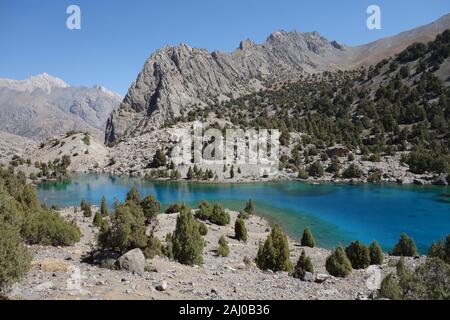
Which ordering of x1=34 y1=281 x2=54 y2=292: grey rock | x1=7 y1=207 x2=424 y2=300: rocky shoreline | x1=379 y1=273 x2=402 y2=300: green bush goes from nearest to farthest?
x1=34 y1=281 x2=54 y2=292: grey rock → x1=7 y1=207 x2=424 y2=300: rocky shoreline → x1=379 y1=273 x2=402 y2=300: green bush

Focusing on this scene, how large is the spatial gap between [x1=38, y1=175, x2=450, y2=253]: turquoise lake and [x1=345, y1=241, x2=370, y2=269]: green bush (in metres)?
10.9

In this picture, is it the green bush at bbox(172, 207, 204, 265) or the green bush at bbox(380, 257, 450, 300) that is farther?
the green bush at bbox(172, 207, 204, 265)

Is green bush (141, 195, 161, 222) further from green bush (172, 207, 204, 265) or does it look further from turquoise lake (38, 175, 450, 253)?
turquoise lake (38, 175, 450, 253)

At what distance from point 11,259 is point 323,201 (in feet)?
205

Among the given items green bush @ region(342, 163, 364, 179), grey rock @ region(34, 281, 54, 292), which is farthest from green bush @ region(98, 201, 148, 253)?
green bush @ region(342, 163, 364, 179)

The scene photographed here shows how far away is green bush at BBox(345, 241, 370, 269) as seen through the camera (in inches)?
1163

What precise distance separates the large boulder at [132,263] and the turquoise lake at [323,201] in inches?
1075

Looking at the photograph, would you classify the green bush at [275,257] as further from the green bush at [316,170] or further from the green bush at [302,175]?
the green bush at [316,170]

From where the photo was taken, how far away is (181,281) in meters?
18.5

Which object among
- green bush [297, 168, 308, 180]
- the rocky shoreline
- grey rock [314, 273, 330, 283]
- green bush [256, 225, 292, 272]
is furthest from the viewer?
green bush [297, 168, 308, 180]

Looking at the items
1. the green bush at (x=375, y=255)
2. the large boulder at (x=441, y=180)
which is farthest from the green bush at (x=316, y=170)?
the green bush at (x=375, y=255)

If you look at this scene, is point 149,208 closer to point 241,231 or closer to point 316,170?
point 241,231

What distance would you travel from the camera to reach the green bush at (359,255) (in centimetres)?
2955
